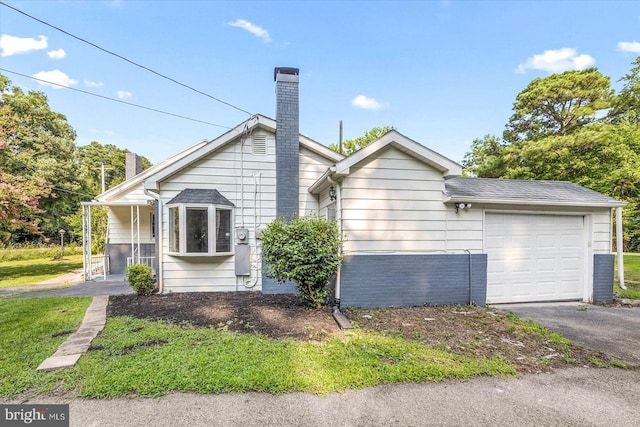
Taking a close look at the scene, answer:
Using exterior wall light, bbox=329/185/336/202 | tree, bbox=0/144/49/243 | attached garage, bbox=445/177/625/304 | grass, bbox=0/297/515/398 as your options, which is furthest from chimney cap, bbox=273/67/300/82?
tree, bbox=0/144/49/243

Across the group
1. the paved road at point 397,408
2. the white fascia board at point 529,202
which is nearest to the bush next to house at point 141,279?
the paved road at point 397,408

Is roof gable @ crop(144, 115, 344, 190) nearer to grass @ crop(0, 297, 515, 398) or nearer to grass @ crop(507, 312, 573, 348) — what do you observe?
grass @ crop(0, 297, 515, 398)

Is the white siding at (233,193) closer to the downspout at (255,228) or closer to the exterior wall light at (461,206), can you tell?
the downspout at (255,228)

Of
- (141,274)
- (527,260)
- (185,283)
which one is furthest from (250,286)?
(527,260)

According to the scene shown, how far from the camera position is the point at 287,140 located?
7.37 meters

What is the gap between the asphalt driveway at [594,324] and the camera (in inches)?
160

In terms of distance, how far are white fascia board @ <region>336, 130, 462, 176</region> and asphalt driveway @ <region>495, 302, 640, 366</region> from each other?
10.4ft

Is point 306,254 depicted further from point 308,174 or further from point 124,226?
point 124,226

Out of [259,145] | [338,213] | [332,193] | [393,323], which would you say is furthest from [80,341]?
A: [259,145]

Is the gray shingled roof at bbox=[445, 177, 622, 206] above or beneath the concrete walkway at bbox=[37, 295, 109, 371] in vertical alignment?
above

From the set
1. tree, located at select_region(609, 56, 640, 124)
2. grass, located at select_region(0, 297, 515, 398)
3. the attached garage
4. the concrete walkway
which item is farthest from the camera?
tree, located at select_region(609, 56, 640, 124)

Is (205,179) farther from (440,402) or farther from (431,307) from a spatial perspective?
(440,402)

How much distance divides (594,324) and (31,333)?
9.29 meters

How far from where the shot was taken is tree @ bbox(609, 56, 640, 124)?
48.3ft
